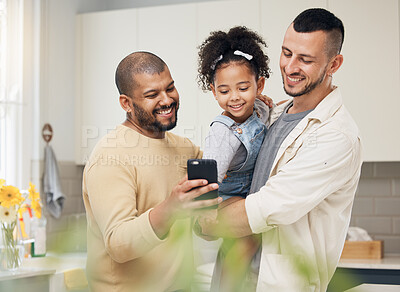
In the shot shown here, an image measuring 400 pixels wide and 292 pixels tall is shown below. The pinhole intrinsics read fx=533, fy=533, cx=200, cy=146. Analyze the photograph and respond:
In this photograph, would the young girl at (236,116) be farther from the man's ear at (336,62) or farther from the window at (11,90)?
the window at (11,90)

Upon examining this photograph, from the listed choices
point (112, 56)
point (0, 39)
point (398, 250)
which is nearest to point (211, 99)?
point (112, 56)

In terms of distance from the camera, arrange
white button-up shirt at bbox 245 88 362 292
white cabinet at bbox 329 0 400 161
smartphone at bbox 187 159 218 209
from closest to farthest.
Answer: smartphone at bbox 187 159 218 209
white button-up shirt at bbox 245 88 362 292
white cabinet at bbox 329 0 400 161

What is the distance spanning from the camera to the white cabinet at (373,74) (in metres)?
3.11

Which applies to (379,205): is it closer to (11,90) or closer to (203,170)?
(11,90)

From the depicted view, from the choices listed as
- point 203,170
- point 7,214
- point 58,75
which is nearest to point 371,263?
point 7,214

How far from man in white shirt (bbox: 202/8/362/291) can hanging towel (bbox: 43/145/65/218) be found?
7.07 ft

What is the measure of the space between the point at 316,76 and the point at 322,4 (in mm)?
1974

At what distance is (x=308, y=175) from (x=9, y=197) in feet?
5.42

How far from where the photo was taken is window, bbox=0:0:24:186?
3135 millimetres

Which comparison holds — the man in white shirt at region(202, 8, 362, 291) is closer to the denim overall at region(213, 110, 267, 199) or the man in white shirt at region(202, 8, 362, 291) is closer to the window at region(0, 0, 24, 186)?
the denim overall at region(213, 110, 267, 199)

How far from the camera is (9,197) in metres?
2.49

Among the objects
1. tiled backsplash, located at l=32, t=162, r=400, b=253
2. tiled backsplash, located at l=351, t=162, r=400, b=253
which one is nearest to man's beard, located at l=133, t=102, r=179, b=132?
tiled backsplash, located at l=32, t=162, r=400, b=253

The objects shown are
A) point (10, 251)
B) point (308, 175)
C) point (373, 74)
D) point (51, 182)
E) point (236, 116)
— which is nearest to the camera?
point (308, 175)

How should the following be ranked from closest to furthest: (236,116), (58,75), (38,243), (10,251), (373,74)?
(236,116), (10,251), (38,243), (373,74), (58,75)
